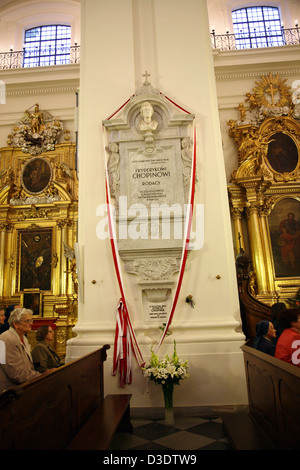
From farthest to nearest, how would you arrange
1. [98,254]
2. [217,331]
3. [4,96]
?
[4,96], [98,254], [217,331]

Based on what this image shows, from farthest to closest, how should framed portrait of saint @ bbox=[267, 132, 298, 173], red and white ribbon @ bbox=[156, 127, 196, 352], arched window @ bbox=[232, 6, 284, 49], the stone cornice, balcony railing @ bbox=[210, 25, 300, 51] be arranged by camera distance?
1. arched window @ bbox=[232, 6, 284, 49]
2. balcony railing @ bbox=[210, 25, 300, 51]
3. the stone cornice
4. framed portrait of saint @ bbox=[267, 132, 298, 173]
5. red and white ribbon @ bbox=[156, 127, 196, 352]

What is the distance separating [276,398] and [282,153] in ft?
27.9

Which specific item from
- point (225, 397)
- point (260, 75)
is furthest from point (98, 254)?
point (260, 75)

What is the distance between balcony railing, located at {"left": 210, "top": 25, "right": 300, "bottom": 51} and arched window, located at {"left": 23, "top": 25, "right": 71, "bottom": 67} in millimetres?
5017

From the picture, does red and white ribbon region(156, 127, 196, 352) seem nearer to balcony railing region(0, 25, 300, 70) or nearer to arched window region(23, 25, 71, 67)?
balcony railing region(0, 25, 300, 70)

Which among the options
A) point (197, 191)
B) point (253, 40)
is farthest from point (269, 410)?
point (253, 40)

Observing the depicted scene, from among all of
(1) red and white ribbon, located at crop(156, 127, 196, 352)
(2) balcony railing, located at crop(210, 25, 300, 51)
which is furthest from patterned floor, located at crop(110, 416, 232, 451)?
(2) balcony railing, located at crop(210, 25, 300, 51)

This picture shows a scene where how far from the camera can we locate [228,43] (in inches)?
438

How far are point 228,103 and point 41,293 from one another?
755 centimetres

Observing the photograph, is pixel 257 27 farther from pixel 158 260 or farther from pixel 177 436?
pixel 177 436

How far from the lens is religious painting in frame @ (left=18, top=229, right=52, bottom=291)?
31.3 feet

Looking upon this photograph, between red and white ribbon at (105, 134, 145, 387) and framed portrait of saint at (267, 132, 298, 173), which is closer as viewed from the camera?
red and white ribbon at (105, 134, 145, 387)

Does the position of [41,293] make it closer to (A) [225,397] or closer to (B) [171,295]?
(B) [171,295]

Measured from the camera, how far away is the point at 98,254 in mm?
4379
